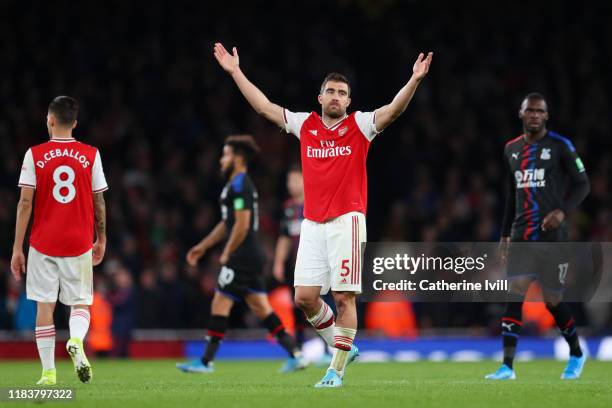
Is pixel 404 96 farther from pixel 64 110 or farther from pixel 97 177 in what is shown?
pixel 64 110

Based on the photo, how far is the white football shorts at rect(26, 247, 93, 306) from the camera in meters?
8.91

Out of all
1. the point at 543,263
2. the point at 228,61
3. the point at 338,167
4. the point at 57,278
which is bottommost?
the point at 57,278

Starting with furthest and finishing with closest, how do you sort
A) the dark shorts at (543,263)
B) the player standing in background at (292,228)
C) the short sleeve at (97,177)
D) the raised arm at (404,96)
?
the player standing in background at (292,228) < the dark shorts at (543,263) < the short sleeve at (97,177) < the raised arm at (404,96)

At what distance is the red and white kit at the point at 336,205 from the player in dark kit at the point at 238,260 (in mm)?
3169

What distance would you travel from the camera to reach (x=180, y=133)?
21547 mm

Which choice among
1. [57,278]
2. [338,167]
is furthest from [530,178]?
[57,278]

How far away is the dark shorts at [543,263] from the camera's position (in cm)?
1016

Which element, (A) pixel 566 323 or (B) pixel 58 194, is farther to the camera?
(A) pixel 566 323

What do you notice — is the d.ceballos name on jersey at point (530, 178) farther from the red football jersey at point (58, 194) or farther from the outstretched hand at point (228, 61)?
the red football jersey at point (58, 194)

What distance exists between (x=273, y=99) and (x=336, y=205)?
554 inches

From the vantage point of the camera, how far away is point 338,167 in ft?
28.7

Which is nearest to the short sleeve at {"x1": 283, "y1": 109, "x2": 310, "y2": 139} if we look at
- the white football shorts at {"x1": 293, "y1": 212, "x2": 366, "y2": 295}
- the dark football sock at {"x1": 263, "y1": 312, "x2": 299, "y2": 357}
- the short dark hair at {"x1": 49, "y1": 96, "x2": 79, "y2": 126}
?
the white football shorts at {"x1": 293, "y1": 212, "x2": 366, "y2": 295}

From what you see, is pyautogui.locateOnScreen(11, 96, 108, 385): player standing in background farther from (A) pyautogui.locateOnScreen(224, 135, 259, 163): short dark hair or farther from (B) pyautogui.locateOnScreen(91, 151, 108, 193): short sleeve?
(A) pyautogui.locateOnScreen(224, 135, 259, 163): short dark hair

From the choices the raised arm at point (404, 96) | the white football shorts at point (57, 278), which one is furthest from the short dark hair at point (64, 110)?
Answer: the raised arm at point (404, 96)
